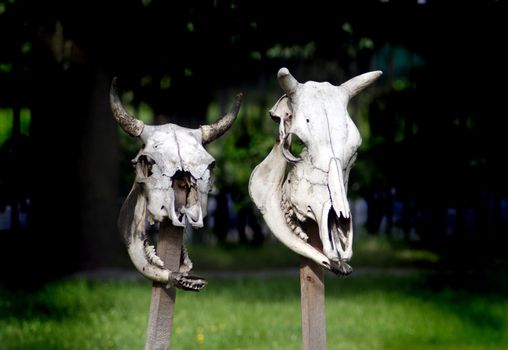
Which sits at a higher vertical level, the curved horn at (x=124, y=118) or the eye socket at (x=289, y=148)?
the curved horn at (x=124, y=118)

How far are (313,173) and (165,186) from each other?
69cm

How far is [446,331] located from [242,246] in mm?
3271

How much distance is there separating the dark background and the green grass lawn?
0.69 m

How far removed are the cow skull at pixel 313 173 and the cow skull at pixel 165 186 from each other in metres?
0.39

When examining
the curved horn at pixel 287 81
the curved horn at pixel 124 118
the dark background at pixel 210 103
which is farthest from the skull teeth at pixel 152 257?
the dark background at pixel 210 103

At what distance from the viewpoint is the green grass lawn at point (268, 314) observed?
8.34m

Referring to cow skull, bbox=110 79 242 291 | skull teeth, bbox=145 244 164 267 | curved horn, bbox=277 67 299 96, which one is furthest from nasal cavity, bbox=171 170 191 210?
curved horn, bbox=277 67 299 96

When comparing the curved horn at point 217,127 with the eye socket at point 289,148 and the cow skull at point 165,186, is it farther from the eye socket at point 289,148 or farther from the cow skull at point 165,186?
the eye socket at point 289,148

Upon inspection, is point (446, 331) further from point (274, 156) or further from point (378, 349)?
point (274, 156)

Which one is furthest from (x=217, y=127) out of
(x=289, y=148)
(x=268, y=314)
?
(x=268, y=314)

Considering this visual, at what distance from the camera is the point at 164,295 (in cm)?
572

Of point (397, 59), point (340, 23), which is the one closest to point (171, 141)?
point (340, 23)

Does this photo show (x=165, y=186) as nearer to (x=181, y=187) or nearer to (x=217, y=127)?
(x=181, y=187)

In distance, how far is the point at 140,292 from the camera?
31.8ft
